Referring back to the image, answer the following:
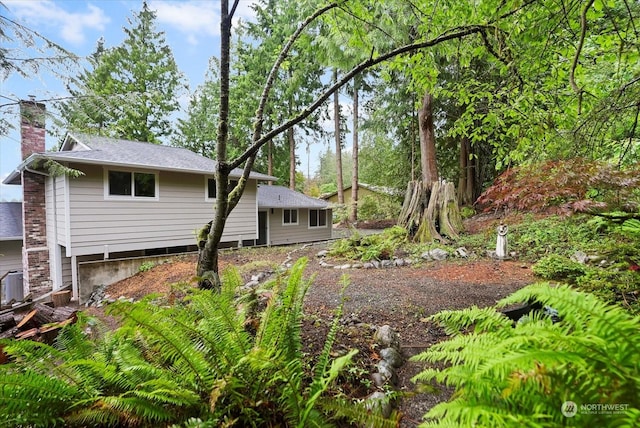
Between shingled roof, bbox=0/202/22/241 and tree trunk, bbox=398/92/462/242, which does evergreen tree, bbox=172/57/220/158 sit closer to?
shingled roof, bbox=0/202/22/241

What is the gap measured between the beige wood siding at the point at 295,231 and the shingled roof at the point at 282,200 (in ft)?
1.48

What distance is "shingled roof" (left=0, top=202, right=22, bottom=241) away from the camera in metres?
8.75

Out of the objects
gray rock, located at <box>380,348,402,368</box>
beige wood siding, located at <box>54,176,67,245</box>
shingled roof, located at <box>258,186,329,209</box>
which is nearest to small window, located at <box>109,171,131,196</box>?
beige wood siding, located at <box>54,176,67,245</box>

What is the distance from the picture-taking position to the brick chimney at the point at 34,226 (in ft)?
26.0

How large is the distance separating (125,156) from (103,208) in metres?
1.54

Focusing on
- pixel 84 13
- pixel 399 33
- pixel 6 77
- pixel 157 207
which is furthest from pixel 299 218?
pixel 6 77

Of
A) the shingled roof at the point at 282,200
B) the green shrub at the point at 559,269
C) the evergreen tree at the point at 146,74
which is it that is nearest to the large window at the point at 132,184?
the shingled roof at the point at 282,200

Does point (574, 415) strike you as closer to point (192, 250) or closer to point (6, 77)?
point (6, 77)

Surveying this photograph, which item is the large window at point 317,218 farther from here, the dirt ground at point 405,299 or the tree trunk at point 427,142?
the dirt ground at point 405,299

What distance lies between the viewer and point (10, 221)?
30.8 feet

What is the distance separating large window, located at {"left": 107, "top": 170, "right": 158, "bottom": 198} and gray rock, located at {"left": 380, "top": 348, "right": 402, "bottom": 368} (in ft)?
27.2

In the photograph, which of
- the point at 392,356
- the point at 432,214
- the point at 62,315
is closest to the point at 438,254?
the point at 432,214

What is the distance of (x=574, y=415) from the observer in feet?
2.64

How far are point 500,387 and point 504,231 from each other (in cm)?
536
